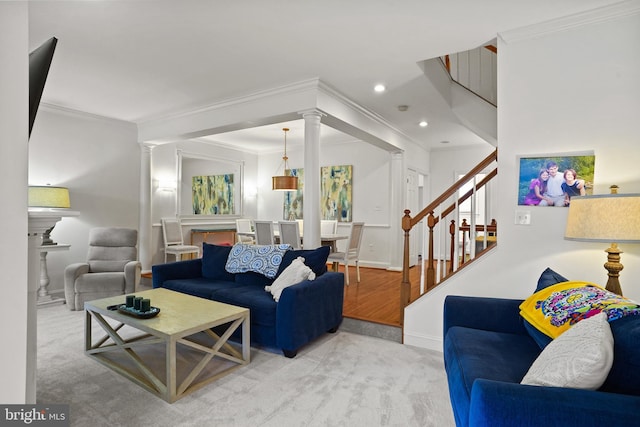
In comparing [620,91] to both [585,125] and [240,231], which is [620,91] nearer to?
[585,125]

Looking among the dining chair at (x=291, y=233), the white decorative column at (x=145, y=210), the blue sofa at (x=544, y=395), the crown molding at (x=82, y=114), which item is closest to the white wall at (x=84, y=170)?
the crown molding at (x=82, y=114)

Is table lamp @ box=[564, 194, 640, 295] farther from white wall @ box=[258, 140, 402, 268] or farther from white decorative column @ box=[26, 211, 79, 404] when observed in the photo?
white wall @ box=[258, 140, 402, 268]

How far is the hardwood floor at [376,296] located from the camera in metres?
3.52

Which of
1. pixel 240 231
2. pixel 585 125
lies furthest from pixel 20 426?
pixel 240 231

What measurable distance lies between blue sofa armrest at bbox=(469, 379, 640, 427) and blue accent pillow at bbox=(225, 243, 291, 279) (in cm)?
248

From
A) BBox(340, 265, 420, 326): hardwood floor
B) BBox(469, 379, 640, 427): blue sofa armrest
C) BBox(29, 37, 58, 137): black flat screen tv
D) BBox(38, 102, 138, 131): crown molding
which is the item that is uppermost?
BBox(38, 102, 138, 131): crown molding

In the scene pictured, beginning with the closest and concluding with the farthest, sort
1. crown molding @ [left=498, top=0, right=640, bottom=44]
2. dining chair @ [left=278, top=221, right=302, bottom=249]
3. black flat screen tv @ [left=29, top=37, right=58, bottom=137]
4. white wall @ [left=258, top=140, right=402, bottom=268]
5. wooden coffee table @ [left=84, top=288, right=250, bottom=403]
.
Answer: black flat screen tv @ [left=29, top=37, right=58, bottom=137]
wooden coffee table @ [left=84, top=288, right=250, bottom=403]
crown molding @ [left=498, top=0, right=640, bottom=44]
dining chair @ [left=278, top=221, right=302, bottom=249]
white wall @ [left=258, top=140, right=402, bottom=268]

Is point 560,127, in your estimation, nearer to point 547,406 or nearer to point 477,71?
point 547,406

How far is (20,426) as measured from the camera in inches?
38.3

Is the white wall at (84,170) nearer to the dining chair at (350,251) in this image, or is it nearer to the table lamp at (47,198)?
the table lamp at (47,198)

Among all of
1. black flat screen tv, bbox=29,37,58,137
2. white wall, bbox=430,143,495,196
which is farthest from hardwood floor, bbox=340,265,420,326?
black flat screen tv, bbox=29,37,58,137

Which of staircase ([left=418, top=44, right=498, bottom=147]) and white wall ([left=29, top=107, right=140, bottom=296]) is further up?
staircase ([left=418, top=44, right=498, bottom=147])

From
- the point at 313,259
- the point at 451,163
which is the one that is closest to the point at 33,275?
the point at 313,259

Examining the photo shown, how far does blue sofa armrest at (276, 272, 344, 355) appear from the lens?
280cm
